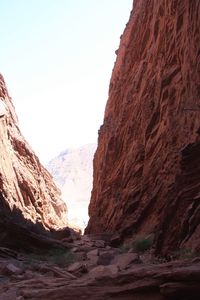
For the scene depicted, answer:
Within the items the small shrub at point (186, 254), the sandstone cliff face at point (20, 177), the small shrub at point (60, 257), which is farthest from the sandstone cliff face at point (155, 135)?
the sandstone cliff face at point (20, 177)

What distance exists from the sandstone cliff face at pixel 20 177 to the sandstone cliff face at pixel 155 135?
16.0 ft

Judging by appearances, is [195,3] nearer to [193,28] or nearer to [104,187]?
[193,28]

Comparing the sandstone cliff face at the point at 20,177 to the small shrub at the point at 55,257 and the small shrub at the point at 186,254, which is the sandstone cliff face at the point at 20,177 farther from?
the small shrub at the point at 186,254

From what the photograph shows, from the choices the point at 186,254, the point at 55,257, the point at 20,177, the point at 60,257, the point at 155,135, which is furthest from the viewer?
the point at 20,177

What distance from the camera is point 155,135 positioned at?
80.5 feet

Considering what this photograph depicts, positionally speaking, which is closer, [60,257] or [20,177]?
[60,257]

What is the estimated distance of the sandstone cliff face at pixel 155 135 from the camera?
12.4m

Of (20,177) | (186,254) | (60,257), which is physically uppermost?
(20,177)

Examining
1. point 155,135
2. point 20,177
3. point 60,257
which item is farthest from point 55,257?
point 20,177

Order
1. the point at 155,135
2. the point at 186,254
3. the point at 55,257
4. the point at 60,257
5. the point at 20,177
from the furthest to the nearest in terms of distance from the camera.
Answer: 1. the point at 20,177
2. the point at 155,135
3. the point at 55,257
4. the point at 60,257
5. the point at 186,254

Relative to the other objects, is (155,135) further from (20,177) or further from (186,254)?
(186,254)

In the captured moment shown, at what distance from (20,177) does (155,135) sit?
12.8m

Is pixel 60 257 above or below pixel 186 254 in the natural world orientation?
above

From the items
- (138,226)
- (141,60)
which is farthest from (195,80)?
(141,60)
